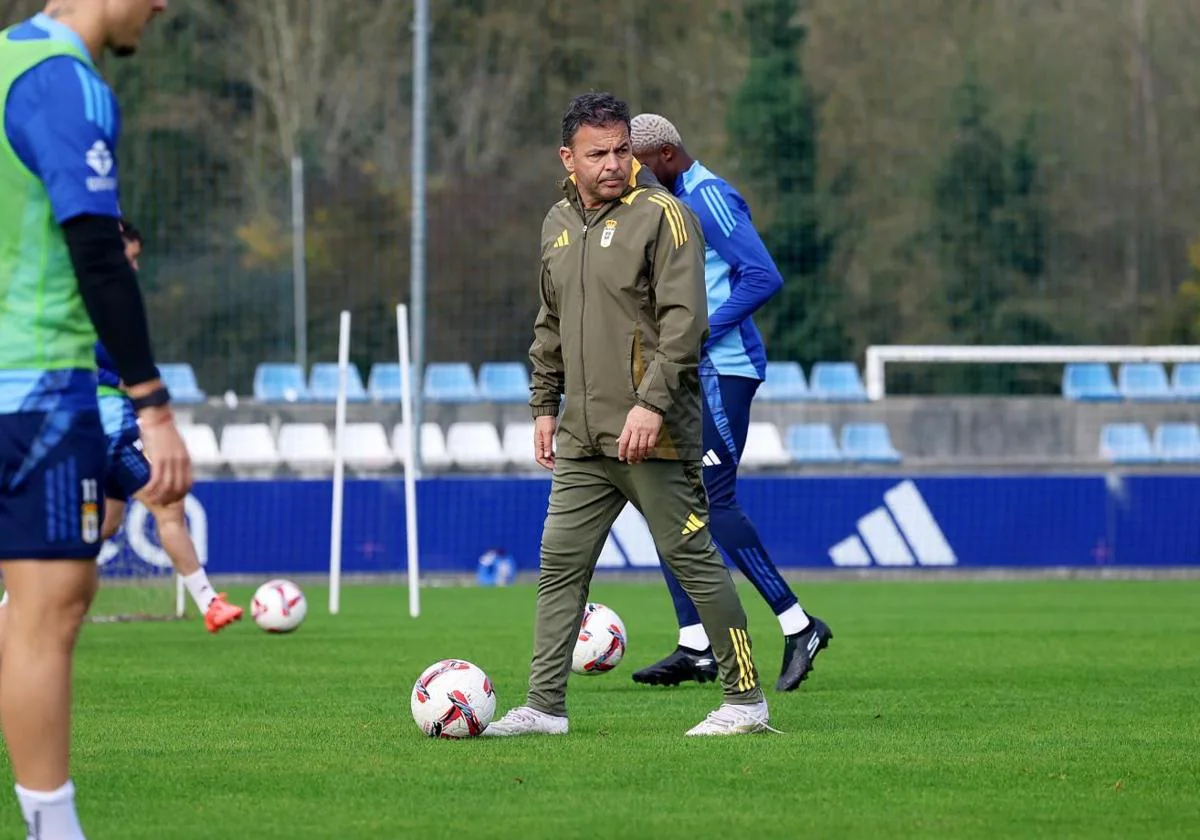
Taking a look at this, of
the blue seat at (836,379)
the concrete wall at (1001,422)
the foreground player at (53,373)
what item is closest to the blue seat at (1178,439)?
the concrete wall at (1001,422)

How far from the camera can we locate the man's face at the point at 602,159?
6.77 metres

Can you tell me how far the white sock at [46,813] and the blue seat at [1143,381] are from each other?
25165 millimetres

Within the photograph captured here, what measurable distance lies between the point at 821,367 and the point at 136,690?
1944 centimetres

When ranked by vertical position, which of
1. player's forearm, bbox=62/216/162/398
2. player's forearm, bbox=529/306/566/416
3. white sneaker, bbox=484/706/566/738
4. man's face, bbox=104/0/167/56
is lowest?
white sneaker, bbox=484/706/566/738

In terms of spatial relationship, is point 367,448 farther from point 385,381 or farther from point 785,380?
point 785,380

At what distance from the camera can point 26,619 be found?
4434mm

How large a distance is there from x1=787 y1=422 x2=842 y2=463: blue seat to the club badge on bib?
1760cm

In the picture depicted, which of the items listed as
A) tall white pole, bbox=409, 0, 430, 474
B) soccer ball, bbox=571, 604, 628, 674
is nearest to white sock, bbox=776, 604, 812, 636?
soccer ball, bbox=571, 604, 628, 674

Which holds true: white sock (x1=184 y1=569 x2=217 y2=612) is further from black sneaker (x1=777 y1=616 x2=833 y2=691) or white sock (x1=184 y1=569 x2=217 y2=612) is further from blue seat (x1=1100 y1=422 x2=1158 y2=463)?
blue seat (x1=1100 y1=422 x2=1158 y2=463)

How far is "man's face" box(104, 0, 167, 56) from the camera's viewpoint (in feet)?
14.9

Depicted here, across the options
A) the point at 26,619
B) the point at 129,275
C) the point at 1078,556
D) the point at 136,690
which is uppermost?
the point at 129,275

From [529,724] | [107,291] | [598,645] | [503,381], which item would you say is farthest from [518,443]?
[107,291]

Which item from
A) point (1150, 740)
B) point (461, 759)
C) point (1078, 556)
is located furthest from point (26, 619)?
point (1078, 556)

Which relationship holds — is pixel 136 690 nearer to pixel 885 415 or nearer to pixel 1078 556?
pixel 1078 556
